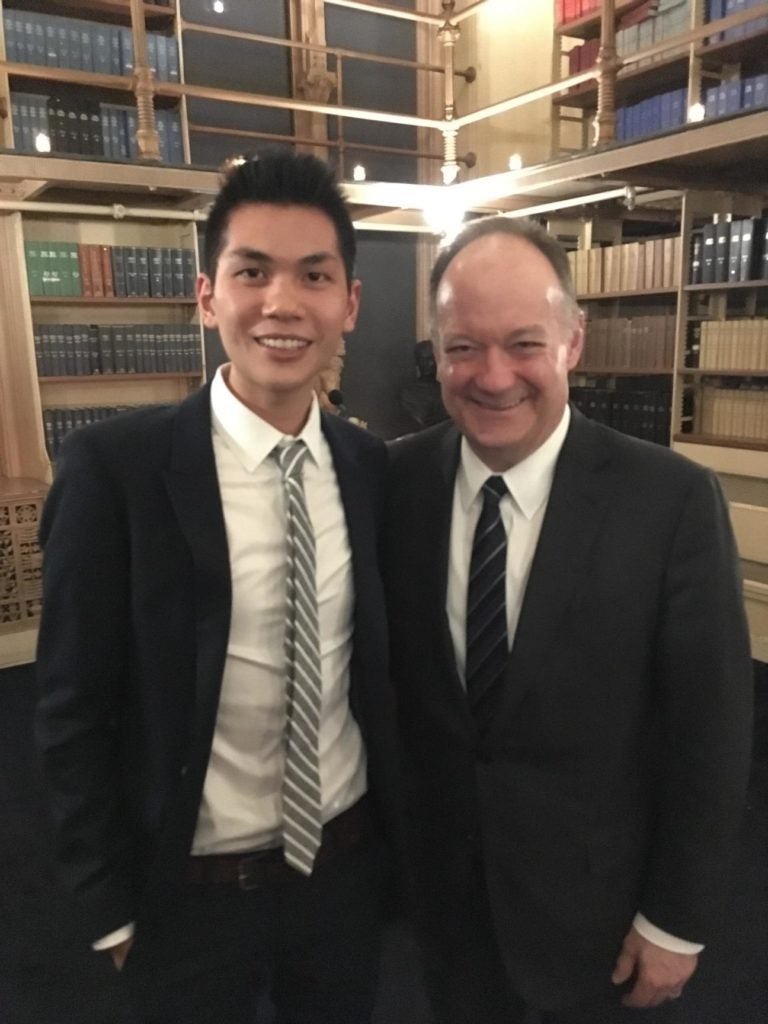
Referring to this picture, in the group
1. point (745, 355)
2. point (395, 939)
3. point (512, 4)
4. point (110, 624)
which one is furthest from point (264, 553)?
point (512, 4)

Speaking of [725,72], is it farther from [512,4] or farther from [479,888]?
[479,888]

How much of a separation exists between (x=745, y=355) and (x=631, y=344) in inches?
36.1

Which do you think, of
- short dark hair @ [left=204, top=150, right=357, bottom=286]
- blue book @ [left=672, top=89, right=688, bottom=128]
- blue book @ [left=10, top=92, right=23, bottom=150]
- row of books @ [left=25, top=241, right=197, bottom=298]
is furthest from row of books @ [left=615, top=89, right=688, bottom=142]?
short dark hair @ [left=204, top=150, right=357, bottom=286]

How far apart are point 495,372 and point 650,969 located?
0.88m

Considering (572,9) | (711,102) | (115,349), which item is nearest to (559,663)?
(115,349)

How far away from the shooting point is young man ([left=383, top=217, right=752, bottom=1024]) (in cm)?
111

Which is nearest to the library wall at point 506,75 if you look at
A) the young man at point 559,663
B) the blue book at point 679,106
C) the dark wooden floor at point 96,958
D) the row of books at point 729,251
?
the blue book at point 679,106

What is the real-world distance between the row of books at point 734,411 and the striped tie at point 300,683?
368 cm

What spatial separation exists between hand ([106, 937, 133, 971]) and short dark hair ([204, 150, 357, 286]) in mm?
957

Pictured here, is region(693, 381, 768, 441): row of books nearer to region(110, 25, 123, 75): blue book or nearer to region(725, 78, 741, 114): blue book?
region(725, 78, 741, 114): blue book

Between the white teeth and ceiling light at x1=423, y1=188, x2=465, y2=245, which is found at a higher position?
ceiling light at x1=423, y1=188, x2=465, y2=245

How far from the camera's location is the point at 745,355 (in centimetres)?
416

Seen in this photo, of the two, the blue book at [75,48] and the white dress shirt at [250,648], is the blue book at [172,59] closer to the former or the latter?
the blue book at [75,48]

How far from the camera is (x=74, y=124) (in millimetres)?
4594
